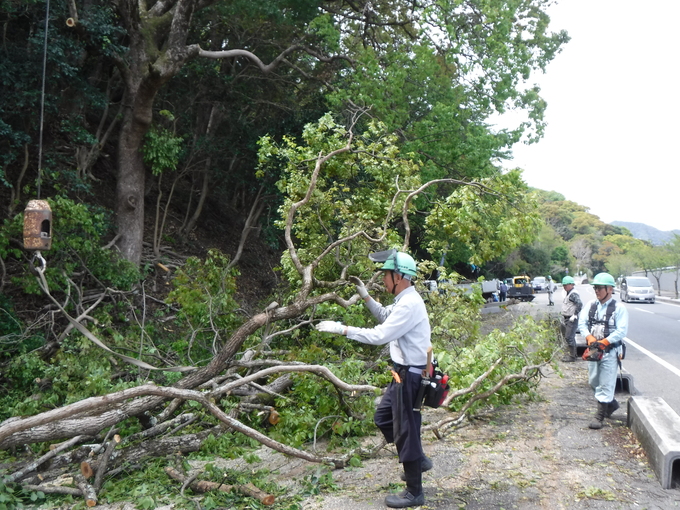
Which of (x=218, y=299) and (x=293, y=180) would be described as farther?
(x=293, y=180)

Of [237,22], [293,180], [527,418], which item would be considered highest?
[237,22]

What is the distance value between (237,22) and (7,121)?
23.6 ft

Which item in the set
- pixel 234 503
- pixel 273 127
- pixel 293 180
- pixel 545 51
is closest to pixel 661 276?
pixel 545 51

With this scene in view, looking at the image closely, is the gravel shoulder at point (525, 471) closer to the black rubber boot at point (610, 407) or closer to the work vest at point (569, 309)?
the black rubber boot at point (610, 407)

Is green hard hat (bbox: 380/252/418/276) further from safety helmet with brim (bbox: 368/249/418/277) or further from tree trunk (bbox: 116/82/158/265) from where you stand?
tree trunk (bbox: 116/82/158/265)

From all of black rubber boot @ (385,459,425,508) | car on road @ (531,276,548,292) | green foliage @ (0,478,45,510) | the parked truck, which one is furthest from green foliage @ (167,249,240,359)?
car on road @ (531,276,548,292)

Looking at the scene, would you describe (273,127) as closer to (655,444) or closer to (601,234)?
(655,444)

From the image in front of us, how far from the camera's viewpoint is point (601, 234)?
123m

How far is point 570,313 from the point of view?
463 inches

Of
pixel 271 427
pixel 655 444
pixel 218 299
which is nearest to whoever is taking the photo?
pixel 655 444

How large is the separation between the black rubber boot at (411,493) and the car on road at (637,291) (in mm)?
33590

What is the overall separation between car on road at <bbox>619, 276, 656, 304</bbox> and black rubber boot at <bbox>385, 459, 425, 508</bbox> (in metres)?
33.6

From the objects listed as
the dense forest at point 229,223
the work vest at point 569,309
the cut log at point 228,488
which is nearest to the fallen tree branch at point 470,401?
the dense forest at point 229,223

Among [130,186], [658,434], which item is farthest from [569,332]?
[130,186]
